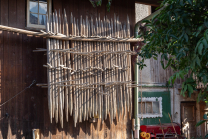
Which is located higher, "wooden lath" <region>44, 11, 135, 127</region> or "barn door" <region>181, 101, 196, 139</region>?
"wooden lath" <region>44, 11, 135, 127</region>

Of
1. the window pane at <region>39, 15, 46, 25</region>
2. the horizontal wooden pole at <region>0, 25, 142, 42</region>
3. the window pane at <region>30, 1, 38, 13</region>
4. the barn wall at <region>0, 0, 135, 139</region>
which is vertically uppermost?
the window pane at <region>30, 1, 38, 13</region>

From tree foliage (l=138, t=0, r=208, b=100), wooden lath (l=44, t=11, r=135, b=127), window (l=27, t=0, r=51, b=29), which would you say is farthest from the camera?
window (l=27, t=0, r=51, b=29)

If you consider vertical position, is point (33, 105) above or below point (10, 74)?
below

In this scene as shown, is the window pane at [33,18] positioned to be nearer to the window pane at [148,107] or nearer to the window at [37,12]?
the window at [37,12]

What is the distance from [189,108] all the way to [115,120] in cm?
668

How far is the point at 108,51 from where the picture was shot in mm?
6098

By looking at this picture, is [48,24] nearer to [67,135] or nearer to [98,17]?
[98,17]

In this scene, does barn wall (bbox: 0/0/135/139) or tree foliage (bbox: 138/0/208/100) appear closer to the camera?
tree foliage (bbox: 138/0/208/100)

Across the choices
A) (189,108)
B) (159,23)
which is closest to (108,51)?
(159,23)

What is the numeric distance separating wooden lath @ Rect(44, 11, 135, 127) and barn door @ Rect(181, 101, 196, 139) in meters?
5.95

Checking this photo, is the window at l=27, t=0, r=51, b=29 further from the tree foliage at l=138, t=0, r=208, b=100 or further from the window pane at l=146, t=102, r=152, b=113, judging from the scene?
the window pane at l=146, t=102, r=152, b=113

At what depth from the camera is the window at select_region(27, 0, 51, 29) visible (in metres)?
5.65

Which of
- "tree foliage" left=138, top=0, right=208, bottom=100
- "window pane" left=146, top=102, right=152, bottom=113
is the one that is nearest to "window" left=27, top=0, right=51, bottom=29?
"tree foliage" left=138, top=0, right=208, bottom=100

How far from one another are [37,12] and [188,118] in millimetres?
9197
